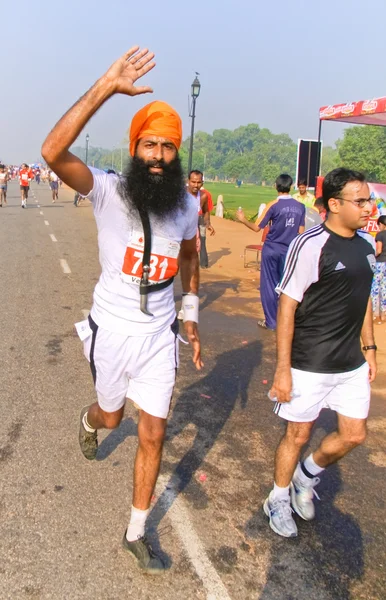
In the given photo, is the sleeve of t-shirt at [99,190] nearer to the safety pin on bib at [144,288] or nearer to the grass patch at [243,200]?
the safety pin on bib at [144,288]

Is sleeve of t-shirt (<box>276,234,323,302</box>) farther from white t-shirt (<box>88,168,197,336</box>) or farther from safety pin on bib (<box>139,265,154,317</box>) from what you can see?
safety pin on bib (<box>139,265,154,317</box>)

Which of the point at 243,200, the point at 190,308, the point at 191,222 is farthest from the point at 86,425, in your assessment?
the point at 243,200

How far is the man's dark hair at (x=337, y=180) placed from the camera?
3.09 meters

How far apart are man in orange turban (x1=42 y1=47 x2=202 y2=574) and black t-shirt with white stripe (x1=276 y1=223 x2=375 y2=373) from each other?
2.23 ft

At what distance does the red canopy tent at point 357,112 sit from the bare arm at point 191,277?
12568mm

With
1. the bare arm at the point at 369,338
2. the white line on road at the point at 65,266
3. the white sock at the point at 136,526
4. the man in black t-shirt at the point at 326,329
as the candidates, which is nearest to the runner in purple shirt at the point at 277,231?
the bare arm at the point at 369,338

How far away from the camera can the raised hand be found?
2.44 m

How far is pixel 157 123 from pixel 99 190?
446 mm

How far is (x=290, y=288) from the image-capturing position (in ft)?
10.0

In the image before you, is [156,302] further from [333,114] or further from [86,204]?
[86,204]

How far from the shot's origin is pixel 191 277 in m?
3.37

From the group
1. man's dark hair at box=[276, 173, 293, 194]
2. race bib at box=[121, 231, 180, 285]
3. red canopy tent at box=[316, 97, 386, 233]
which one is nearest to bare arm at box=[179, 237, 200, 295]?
race bib at box=[121, 231, 180, 285]

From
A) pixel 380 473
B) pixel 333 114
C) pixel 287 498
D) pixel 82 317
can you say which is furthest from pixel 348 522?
pixel 333 114

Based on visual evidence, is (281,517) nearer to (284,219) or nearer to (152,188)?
(152,188)
